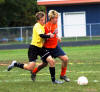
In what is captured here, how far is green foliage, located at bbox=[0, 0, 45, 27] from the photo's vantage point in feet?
113

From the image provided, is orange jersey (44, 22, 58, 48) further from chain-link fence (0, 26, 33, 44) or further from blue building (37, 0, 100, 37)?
blue building (37, 0, 100, 37)

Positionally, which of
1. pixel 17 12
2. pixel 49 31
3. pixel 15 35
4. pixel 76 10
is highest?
pixel 76 10

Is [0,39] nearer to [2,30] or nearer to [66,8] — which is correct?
[2,30]

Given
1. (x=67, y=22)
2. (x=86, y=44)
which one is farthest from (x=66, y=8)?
(x=86, y=44)

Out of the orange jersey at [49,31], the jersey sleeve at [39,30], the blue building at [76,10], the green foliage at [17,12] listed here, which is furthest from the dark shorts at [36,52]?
the green foliage at [17,12]

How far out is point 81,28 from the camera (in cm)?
2962

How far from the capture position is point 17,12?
35.1 m

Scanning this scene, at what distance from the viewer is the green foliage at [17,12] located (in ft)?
113

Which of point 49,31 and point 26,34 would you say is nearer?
point 49,31

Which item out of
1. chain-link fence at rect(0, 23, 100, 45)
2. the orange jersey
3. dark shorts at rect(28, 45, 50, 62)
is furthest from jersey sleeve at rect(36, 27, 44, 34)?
chain-link fence at rect(0, 23, 100, 45)

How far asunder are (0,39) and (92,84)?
21.5 meters

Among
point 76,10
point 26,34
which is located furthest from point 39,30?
point 76,10

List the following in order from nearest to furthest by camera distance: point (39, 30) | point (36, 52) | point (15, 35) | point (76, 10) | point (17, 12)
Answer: point (39, 30)
point (36, 52)
point (15, 35)
point (76, 10)
point (17, 12)

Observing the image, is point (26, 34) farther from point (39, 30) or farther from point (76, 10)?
point (39, 30)
